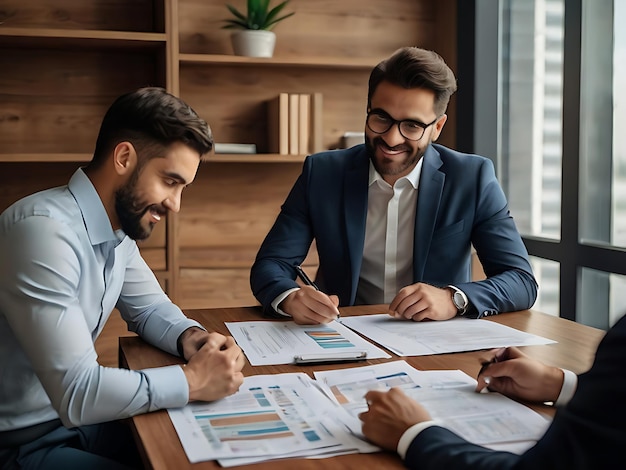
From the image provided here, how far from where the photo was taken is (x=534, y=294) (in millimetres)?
2006

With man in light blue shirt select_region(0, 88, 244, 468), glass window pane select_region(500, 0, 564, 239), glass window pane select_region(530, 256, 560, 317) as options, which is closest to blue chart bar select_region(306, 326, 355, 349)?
man in light blue shirt select_region(0, 88, 244, 468)

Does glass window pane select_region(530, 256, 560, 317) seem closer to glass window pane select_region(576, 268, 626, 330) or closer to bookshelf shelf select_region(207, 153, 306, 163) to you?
glass window pane select_region(576, 268, 626, 330)

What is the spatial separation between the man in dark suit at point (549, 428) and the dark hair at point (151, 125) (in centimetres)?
62

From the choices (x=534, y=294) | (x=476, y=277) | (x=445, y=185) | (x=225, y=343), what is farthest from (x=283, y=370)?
(x=476, y=277)

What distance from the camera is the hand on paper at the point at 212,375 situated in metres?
1.20

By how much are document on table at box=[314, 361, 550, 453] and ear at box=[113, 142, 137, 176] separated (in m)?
0.52

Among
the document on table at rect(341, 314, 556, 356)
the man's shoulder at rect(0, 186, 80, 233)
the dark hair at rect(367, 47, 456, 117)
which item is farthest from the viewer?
the dark hair at rect(367, 47, 456, 117)

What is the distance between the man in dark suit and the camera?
715 millimetres

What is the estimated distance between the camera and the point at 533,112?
11.4 ft

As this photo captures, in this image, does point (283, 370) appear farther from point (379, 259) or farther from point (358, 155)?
point (358, 155)

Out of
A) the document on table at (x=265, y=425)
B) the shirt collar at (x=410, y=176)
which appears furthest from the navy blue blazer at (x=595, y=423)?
the shirt collar at (x=410, y=176)

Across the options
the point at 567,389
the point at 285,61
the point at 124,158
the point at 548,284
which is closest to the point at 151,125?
the point at 124,158

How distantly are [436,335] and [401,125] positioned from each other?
710 mm

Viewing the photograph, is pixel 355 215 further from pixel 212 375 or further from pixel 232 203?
pixel 232 203
